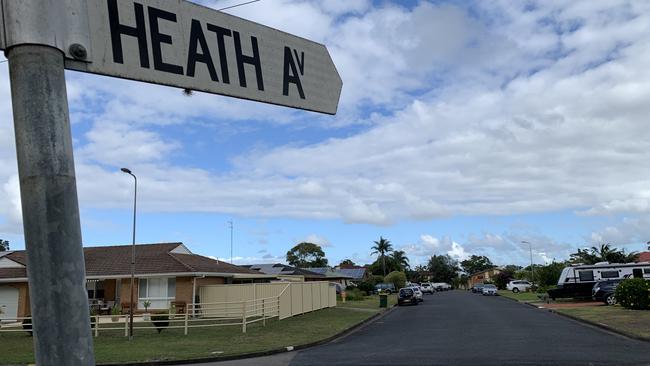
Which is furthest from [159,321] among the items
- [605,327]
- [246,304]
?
[605,327]

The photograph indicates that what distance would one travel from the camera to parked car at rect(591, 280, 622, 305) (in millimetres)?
33625

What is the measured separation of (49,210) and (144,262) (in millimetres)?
34874

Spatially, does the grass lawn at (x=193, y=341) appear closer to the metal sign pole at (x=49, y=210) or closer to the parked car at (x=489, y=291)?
the metal sign pole at (x=49, y=210)

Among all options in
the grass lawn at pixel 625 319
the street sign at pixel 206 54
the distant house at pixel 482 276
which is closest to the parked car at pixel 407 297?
the grass lawn at pixel 625 319

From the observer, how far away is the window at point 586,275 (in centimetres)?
3872

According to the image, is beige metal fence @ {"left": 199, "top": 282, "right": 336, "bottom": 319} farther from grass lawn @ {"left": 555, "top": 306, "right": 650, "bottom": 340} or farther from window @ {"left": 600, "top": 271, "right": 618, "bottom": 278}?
window @ {"left": 600, "top": 271, "right": 618, "bottom": 278}

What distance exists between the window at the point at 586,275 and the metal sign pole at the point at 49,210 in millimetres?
41390

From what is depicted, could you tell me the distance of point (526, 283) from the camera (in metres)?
70.2

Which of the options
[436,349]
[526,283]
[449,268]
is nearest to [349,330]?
[436,349]

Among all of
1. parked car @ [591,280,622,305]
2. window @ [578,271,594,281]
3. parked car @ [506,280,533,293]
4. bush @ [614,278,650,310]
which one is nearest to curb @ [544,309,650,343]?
bush @ [614,278,650,310]

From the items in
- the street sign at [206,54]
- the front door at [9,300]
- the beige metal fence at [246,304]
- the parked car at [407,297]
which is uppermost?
the street sign at [206,54]

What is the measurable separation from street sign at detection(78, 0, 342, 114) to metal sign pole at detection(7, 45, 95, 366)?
20 cm

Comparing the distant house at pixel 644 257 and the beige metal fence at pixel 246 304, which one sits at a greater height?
the beige metal fence at pixel 246 304

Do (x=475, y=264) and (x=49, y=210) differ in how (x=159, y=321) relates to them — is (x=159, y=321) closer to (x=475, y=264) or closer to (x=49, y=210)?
(x=49, y=210)
